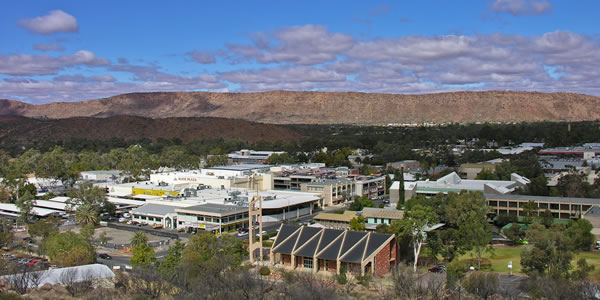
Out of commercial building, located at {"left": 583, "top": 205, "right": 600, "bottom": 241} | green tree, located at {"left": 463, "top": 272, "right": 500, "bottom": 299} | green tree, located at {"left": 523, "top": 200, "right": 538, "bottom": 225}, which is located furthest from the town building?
green tree, located at {"left": 463, "top": 272, "right": 500, "bottom": 299}

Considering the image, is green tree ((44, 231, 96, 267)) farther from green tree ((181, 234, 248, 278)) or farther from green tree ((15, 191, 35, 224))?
green tree ((15, 191, 35, 224))

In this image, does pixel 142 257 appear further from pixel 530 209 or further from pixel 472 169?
pixel 472 169

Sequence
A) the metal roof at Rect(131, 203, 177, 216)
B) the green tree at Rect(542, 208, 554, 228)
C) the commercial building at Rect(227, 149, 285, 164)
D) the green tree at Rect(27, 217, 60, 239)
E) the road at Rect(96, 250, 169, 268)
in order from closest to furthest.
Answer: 1. the road at Rect(96, 250, 169, 268)
2. the green tree at Rect(27, 217, 60, 239)
3. the green tree at Rect(542, 208, 554, 228)
4. the metal roof at Rect(131, 203, 177, 216)
5. the commercial building at Rect(227, 149, 285, 164)

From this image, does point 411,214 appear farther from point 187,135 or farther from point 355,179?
point 187,135

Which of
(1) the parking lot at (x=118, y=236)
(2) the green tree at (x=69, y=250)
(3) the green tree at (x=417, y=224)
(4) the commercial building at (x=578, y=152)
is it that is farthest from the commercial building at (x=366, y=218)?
(4) the commercial building at (x=578, y=152)

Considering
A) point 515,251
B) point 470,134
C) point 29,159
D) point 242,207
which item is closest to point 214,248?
point 242,207

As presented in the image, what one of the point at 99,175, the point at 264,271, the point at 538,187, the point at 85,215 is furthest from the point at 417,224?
the point at 99,175
